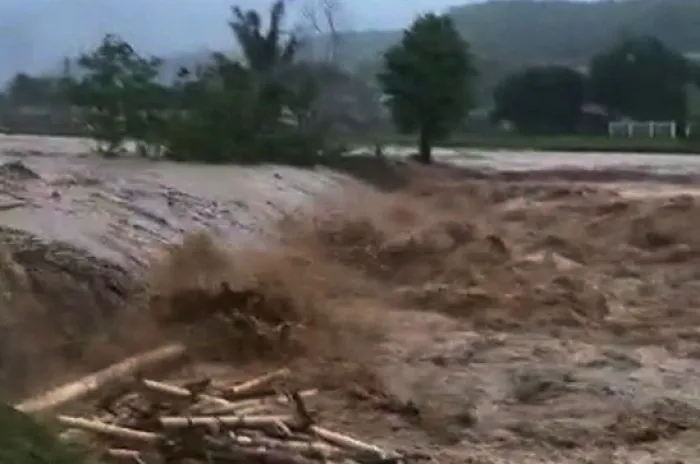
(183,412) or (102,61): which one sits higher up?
(102,61)

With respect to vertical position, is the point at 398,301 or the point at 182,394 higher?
the point at 182,394

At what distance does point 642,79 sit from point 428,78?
8.02 metres

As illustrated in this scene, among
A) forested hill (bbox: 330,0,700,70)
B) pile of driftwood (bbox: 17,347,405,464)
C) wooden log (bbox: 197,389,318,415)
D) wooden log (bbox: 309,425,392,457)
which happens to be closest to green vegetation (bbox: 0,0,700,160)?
forested hill (bbox: 330,0,700,70)

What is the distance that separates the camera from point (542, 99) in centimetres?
3111

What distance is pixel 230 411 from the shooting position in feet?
24.5

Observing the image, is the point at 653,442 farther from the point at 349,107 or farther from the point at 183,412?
the point at 349,107

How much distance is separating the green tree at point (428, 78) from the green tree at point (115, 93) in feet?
19.9

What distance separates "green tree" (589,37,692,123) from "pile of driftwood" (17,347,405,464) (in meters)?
23.3

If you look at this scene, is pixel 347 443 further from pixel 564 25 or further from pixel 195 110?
pixel 564 25

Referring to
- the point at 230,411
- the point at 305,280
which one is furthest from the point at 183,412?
the point at 305,280

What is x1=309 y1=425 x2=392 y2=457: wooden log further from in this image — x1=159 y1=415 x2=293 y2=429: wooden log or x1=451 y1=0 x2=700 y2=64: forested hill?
x1=451 y1=0 x2=700 y2=64: forested hill

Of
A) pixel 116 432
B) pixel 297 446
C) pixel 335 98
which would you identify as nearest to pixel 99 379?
pixel 116 432

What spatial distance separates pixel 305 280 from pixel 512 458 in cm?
495

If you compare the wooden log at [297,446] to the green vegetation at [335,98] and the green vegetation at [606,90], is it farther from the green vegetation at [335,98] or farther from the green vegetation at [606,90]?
the green vegetation at [606,90]
